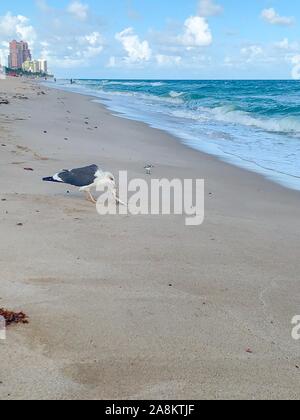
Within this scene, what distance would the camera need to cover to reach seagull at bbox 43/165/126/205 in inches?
231

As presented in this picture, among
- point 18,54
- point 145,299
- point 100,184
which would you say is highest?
point 18,54

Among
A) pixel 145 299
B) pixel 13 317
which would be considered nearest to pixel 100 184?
pixel 145 299

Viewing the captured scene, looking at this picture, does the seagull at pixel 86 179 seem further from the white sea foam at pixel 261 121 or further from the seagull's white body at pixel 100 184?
the white sea foam at pixel 261 121

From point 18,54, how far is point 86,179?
116 metres

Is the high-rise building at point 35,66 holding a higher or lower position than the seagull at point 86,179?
higher

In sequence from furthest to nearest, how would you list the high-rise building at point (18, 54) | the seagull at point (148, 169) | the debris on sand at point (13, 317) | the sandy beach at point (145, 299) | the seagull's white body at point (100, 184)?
the high-rise building at point (18, 54)
the seagull at point (148, 169)
the seagull's white body at point (100, 184)
the debris on sand at point (13, 317)
the sandy beach at point (145, 299)

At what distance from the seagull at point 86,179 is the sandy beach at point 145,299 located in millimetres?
223

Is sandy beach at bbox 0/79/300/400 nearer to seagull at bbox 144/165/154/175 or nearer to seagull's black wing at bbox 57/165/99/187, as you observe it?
seagull's black wing at bbox 57/165/99/187

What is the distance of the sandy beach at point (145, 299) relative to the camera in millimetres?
2434

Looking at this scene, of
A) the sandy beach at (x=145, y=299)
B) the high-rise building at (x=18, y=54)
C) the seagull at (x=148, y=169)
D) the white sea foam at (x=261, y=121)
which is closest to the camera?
the sandy beach at (x=145, y=299)

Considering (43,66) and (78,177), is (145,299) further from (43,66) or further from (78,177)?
(43,66)

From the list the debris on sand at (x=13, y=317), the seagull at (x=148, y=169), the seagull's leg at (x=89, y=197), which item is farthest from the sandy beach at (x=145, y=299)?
the seagull at (x=148, y=169)

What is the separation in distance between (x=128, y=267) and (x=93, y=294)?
0.59 metres

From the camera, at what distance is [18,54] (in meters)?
113
